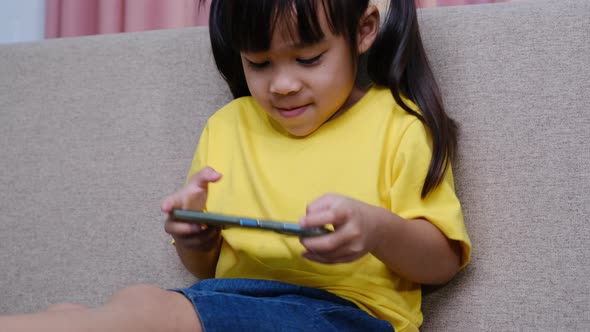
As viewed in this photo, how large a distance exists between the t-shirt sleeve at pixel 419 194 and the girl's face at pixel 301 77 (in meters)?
0.12

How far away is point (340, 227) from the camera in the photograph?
736mm

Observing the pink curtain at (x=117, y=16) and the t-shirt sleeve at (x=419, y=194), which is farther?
the pink curtain at (x=117, y=16)

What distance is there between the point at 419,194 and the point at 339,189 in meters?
0.10

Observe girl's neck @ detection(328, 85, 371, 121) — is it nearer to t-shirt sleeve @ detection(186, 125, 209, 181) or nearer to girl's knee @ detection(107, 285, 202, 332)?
t-shirt sleeve @ detection(186, 125, 209, 181)

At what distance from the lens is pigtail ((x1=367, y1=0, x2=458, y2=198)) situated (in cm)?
96

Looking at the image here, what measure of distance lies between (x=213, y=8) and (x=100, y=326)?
0.54 metres

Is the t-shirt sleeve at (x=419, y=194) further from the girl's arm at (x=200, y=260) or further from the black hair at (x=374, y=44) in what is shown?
the girl's arm at (x=200, y=260)

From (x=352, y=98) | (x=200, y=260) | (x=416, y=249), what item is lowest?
(x=200, y=260)

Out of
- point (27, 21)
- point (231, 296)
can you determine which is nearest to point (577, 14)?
point (231, 296)

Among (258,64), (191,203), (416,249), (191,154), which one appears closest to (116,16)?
(191,154)

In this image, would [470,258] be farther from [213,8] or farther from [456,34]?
[213,8]

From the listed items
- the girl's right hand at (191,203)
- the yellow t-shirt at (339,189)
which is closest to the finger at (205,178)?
the girl's right hand at (191,203)

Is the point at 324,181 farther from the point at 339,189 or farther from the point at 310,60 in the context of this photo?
the point at 310,60

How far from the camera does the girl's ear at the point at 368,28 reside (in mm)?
975
